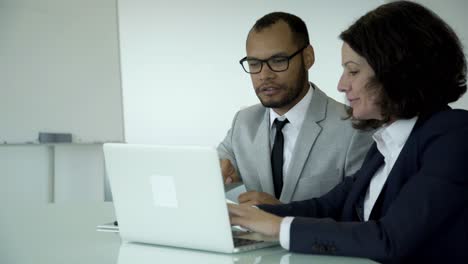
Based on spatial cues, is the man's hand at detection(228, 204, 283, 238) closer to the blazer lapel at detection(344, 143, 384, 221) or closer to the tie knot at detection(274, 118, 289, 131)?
the blazer lapel at detection(344, 143, 384, 221)

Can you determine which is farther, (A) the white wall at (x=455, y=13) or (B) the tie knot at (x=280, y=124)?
(A) the white wall at (x=455, y=13)

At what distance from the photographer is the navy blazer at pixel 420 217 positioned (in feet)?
4.98

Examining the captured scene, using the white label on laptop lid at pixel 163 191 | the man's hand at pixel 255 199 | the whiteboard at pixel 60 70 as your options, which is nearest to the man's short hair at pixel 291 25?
the man's hand at pixel 255 199

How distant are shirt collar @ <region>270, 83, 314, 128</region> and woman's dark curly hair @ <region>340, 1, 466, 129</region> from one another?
97 cm

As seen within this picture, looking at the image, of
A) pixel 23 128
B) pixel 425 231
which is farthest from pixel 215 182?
pixel 23 128

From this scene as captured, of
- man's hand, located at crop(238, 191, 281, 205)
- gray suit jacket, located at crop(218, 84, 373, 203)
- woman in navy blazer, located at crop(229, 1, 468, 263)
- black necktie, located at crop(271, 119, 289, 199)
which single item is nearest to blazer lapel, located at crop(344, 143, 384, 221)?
woman in navy blazer, located at crop(229, 1, 468, 263)

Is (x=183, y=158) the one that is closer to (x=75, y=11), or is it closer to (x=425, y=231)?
(x=425, y=231)

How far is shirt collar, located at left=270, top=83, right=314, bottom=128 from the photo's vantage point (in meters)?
2.76

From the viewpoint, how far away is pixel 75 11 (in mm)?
5828

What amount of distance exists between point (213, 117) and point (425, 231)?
4667 mm

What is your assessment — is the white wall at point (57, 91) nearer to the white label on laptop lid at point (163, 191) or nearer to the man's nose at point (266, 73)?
the man's nose at point (266, 73)

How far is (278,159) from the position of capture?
274cm

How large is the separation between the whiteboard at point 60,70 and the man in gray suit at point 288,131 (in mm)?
3149

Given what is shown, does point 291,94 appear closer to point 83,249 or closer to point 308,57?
point 308,57
